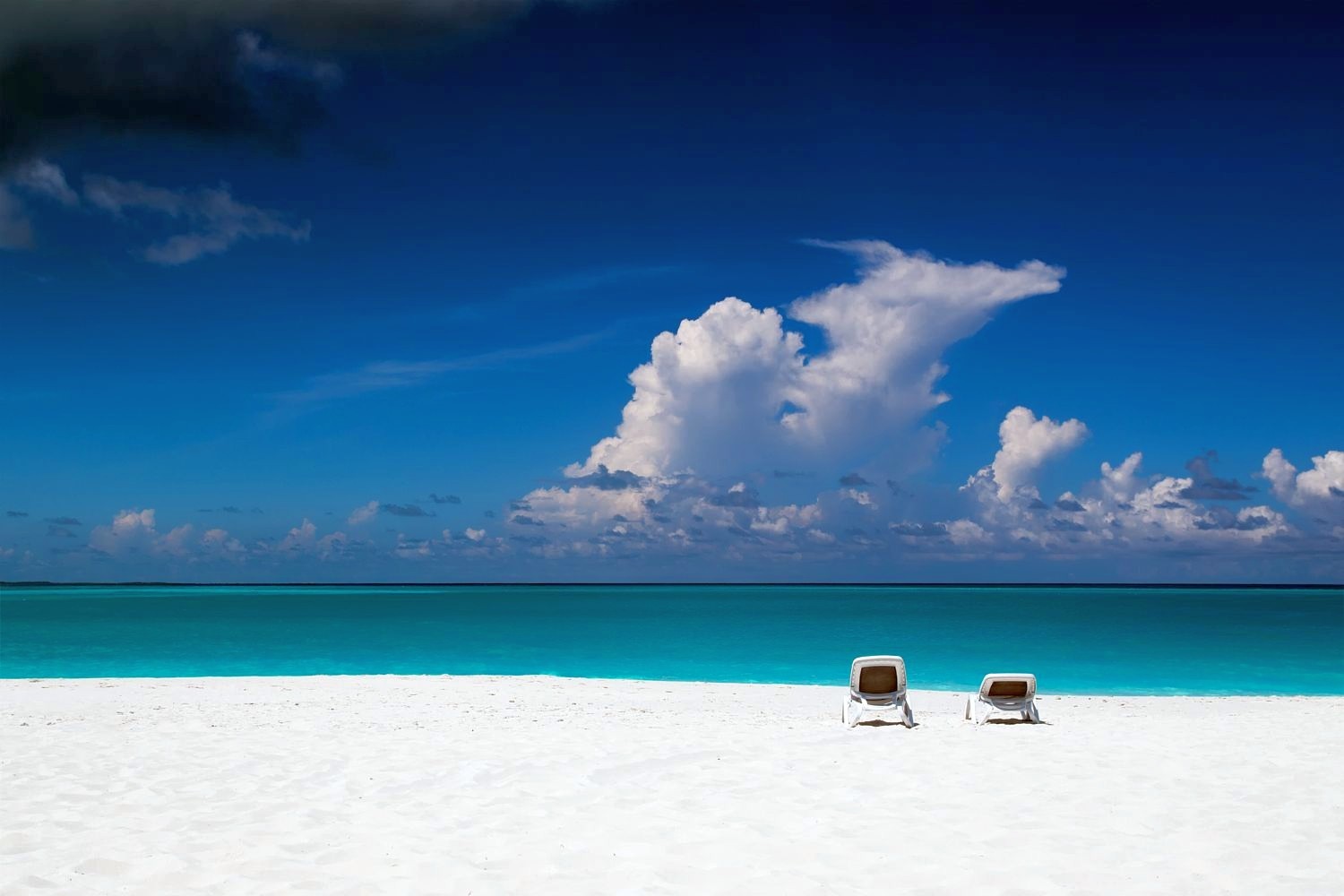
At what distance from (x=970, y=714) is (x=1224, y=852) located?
7.55m

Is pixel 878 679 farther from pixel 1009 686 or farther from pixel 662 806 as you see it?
pixel 662 806

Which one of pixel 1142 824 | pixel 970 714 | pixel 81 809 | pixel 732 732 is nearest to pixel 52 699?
pixel 81 809

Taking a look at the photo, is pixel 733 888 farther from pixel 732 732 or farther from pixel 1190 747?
pixel 1190 747

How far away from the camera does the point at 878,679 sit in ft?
44.5

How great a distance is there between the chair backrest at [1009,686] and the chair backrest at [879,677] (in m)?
1.20

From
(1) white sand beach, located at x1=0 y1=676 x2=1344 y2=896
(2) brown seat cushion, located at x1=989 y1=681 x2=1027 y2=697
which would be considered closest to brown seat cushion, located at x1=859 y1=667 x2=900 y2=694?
(1) white sand beach, located at x1=0 y1=676 x2=1344 y2=896

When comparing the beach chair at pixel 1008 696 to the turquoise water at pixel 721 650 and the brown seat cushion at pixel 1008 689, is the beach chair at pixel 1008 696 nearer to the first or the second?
the brown seat cushion at pixel 1008 689

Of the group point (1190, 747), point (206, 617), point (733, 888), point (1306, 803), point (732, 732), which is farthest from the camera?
point (206, 617)

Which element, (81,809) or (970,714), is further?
(970,714)

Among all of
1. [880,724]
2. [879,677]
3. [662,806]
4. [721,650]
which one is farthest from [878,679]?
[721,650]

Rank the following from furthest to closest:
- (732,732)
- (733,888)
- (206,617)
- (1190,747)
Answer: (206,617), (732,732), (1190,747), (733,888)

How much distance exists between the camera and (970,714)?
13.9 m

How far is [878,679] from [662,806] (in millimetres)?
6352

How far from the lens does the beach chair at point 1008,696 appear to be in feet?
44.2
